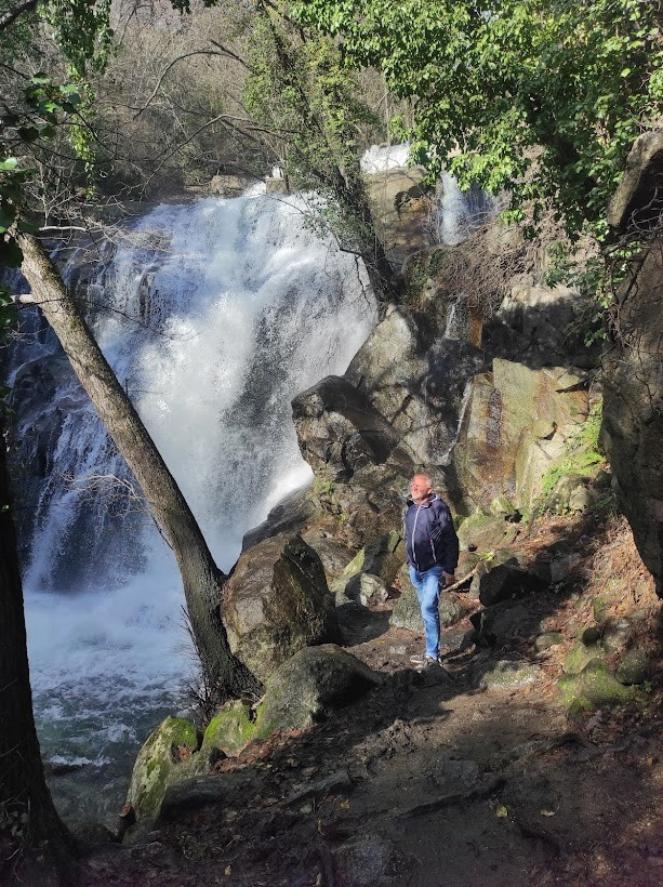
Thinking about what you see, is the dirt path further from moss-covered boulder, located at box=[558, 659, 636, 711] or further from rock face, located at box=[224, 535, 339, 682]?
rock face, located at box=[224, 535, 339, 682]

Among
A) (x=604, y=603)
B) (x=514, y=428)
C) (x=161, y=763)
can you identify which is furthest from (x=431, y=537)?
(x=514, y=428)

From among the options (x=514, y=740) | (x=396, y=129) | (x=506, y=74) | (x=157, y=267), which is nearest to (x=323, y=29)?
(x=396, y=129)

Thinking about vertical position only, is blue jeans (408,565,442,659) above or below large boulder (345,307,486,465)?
below

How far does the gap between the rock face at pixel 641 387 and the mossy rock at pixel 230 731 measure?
12.2 ft

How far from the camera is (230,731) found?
243 inches

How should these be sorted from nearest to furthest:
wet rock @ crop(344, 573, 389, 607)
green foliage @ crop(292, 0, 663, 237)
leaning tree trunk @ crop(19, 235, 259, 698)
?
green foliage @ crop(292, 0, 663, 237) < leaning tree trunk @ crop(19, 235, 259, 698) < wet rock @ crop(344, 573, 389, 607)

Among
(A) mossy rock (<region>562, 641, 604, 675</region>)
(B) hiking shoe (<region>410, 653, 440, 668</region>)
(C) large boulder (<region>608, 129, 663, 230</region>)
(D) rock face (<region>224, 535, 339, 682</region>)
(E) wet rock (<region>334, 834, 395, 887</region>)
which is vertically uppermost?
(C) large boulder (<region>608, 129, 663, 230</region>)

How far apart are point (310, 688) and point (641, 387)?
3680 millimetres

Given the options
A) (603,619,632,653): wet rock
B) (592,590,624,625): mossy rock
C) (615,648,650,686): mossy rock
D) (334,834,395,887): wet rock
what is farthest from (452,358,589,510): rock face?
(334,834,395,887): wet rock

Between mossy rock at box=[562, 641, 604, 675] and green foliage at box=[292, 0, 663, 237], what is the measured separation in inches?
187

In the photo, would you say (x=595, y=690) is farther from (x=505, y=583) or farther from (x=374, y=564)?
(x=374, y=564)

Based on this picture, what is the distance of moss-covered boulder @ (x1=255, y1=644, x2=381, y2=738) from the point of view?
582 centimetres

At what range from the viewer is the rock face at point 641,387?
413 cm

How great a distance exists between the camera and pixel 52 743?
8.85m
